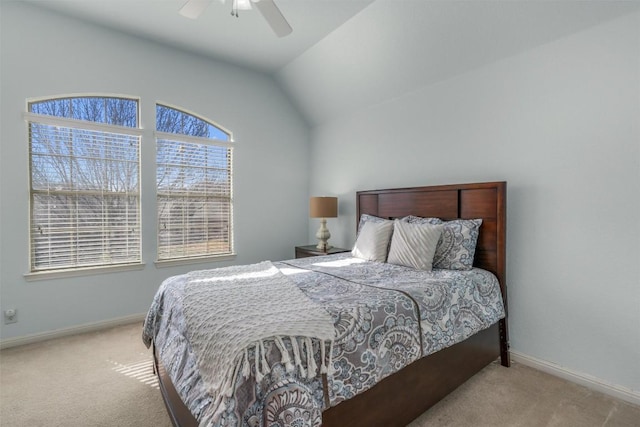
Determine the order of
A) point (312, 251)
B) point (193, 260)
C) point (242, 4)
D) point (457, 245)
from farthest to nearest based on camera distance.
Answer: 1. point (312, 251)
2. point (193, 260)
3. point (457, 245)
4. point (242, 4)

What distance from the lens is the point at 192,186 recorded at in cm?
372

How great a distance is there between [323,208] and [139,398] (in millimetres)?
2584

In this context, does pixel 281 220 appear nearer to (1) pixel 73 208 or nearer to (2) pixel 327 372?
(1) pixel 73 208

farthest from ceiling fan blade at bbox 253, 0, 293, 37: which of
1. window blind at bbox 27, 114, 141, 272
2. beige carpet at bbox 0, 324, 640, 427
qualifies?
beige carpet at bbox 0, 324, 640, 427

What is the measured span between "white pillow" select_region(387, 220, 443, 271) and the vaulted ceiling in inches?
60.5

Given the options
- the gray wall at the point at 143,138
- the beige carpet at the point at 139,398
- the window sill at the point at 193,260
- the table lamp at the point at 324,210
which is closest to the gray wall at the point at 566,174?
the beige carpet at the point at 139,398

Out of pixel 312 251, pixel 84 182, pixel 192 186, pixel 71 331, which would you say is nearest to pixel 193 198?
pixel 192 186

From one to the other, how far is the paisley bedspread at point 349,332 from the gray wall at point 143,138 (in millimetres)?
1518

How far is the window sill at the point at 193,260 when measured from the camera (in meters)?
3.48

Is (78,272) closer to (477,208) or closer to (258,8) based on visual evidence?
(258,8)

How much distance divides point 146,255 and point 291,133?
8.26 feet

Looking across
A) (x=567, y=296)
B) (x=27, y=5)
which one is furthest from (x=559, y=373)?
(x=27, y=5)

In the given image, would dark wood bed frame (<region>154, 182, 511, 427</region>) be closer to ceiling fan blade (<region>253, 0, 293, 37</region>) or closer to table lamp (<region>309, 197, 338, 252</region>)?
table lamp (<region>309, 197, 338, 252</region>)

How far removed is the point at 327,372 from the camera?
1264mm
